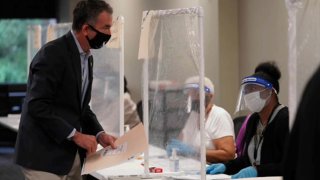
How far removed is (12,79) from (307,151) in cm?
829

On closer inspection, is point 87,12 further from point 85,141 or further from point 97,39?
point 85,141

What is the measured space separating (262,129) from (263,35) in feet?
6.75

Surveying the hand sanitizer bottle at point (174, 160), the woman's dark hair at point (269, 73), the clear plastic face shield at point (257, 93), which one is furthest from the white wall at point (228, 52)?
the hand sanitizer bottle at point (174, 160)

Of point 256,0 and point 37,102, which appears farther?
point 256,0

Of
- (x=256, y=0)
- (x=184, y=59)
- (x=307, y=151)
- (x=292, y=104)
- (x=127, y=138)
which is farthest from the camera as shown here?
(x=256, y=0)

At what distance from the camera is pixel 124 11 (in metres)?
6.83

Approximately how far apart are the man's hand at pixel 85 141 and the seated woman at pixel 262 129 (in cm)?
79

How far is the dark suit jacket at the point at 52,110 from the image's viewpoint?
7.50 feet

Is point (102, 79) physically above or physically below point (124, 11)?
below

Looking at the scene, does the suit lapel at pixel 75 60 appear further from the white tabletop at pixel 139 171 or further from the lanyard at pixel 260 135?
the lanyard at pixel 260 135

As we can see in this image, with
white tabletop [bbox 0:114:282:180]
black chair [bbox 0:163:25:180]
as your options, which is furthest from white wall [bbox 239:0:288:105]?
black chair [bbox 0:163:25:180]

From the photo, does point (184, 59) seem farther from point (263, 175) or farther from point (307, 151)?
point (307, 151)

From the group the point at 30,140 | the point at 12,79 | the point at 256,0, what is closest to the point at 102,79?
the point at 30,140

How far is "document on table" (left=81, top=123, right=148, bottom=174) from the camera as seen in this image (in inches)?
94.7
